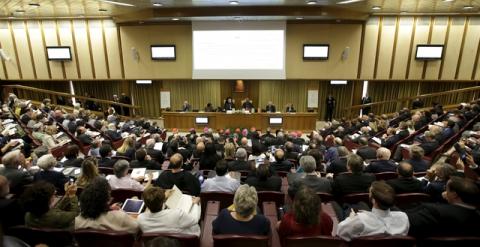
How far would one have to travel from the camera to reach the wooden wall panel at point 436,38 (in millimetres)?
12594

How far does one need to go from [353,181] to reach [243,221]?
6.14ft

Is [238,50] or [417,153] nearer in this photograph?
[417,153]

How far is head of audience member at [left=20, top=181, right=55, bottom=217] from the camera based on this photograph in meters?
2.81

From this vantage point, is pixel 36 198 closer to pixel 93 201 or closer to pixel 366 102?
pixel 93 201

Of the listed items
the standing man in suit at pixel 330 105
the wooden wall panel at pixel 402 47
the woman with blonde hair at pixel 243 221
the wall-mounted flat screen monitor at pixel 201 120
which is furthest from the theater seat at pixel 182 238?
the wooden wall panel at pixel 402 47

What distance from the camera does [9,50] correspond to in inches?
551

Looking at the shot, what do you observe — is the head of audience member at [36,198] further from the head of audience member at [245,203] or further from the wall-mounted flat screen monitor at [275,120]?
the wall-mounted flat screen monitor at [275,120]

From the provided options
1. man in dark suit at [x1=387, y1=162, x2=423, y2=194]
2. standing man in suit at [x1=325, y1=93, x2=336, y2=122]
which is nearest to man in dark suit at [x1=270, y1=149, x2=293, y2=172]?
man in dark suit at [x1=387, y1=162, x2=423, y2=194]

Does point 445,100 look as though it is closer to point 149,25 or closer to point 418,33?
point 418,33

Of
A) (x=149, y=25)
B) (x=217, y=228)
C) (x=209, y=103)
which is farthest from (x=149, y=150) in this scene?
(x=149, y=25)

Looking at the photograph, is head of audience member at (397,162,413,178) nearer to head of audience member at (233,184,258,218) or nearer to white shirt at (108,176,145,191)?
head of audience member at (233,184,258,218)

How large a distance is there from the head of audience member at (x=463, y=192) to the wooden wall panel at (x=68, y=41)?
15203mm

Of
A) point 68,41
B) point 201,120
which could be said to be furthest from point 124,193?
point 68,41

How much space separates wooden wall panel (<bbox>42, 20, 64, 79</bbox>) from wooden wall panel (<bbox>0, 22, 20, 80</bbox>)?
1604 mm
